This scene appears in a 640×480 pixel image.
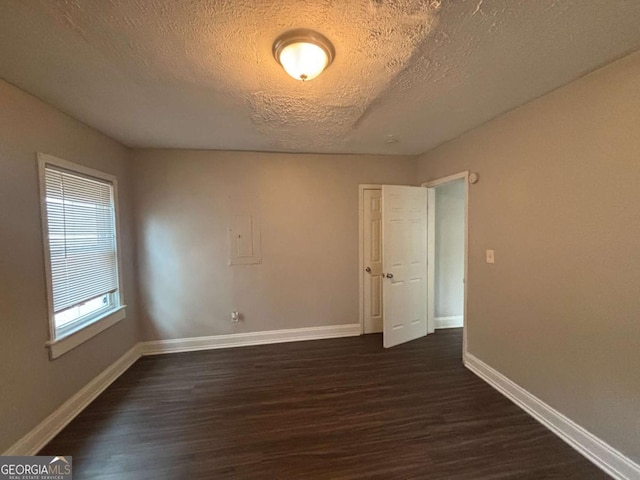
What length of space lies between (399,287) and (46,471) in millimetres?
3388

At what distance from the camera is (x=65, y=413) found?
2090mm

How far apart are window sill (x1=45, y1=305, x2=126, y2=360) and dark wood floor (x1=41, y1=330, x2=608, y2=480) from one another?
58cm

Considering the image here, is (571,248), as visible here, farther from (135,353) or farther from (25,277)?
(135,353)

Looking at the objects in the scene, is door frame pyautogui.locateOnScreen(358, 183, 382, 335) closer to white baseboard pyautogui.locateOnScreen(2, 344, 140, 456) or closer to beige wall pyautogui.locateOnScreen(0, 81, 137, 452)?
white baseboard pyautogui.locateOnScreen(2, 344, 140, 456)

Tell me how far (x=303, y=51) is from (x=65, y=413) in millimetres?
3105

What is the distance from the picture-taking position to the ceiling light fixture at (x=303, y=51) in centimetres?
135

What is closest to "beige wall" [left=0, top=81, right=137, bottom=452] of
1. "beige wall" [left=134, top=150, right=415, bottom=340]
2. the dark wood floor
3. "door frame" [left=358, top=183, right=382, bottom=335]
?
the dark wood floor

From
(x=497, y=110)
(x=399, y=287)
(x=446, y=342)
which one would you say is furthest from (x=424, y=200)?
(x=446, y=342)

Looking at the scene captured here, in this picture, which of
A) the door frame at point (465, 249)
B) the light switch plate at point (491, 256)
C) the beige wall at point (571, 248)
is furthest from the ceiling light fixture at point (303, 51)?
the light switch plate at point (491, 256)

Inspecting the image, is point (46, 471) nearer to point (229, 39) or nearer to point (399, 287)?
point (229, 39)

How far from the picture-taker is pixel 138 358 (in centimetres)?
320

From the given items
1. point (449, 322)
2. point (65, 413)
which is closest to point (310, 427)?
point (65, 413)

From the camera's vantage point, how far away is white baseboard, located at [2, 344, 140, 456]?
1.76 meters

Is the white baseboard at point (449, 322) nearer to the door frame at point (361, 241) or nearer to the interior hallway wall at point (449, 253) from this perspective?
the interior hallway wall at point (449, 253)
